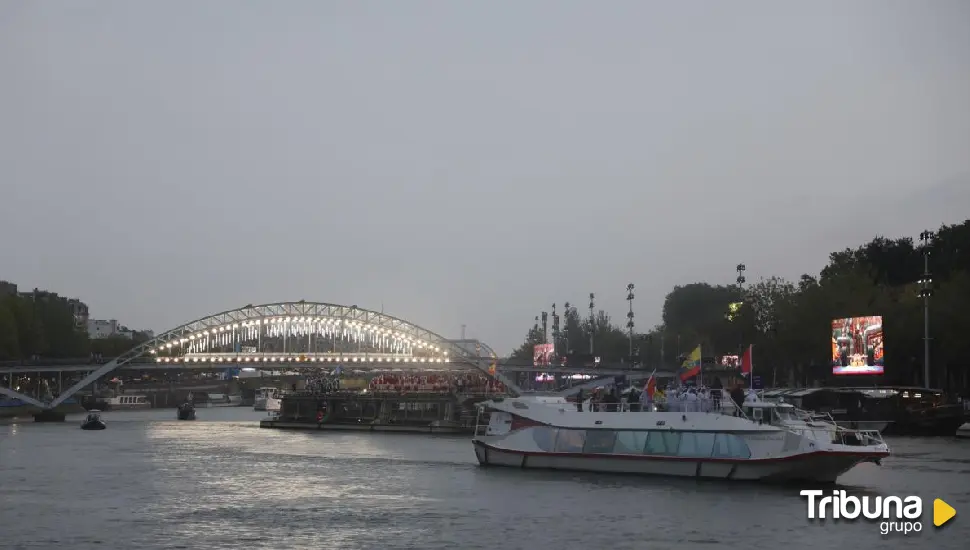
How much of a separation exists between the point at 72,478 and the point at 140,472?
128 inches

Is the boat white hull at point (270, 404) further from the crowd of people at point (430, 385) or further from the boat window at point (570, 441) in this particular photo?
the boat window at point (570, 441)

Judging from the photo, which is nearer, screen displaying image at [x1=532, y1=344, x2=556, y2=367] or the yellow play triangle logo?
the yellow play triangle logo

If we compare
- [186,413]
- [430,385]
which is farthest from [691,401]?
[186,413]

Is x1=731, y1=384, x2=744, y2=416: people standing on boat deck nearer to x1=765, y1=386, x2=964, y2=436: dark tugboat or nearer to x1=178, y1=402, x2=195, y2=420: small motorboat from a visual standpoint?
x1=765, y1=386, x2=964, y2=436: dark tugboat

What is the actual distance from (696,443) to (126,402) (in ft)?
439

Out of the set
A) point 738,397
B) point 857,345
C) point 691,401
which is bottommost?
point 691,401

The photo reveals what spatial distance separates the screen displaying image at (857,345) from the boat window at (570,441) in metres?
44.7

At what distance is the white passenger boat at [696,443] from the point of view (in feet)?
134

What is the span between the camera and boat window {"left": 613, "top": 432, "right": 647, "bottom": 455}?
145ft

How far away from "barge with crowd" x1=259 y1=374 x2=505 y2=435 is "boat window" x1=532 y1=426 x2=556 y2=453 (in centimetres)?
3713

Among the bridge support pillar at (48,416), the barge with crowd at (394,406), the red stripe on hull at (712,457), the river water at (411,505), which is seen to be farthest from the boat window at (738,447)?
the bridge support pillar at (48,416)

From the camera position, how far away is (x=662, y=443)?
43625mm

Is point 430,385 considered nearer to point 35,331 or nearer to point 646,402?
point 646,402

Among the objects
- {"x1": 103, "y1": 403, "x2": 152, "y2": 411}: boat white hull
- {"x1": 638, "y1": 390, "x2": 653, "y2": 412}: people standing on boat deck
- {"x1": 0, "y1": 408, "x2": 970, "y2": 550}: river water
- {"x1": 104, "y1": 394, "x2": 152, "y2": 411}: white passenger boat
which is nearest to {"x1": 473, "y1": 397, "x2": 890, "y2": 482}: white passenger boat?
{"x1": 0, "y1": 408, "x2": 970, "y2": 550}: river water
